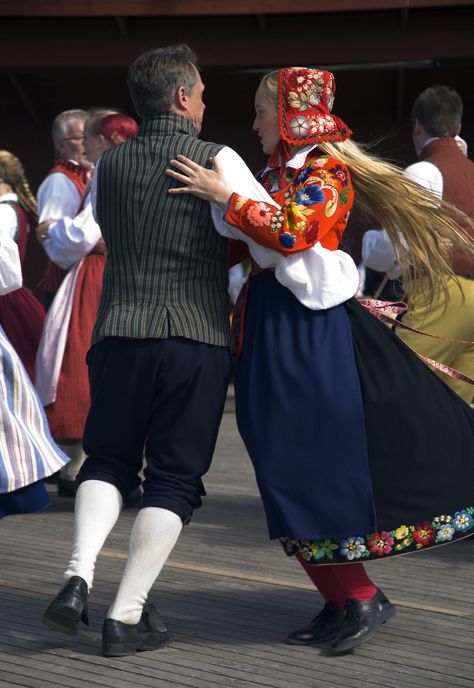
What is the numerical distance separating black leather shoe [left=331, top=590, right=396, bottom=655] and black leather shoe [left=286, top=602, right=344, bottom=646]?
2.0 inches

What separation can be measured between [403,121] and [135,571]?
26.3 feet

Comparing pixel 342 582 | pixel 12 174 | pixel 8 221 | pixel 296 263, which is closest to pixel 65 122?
pixel 12 174

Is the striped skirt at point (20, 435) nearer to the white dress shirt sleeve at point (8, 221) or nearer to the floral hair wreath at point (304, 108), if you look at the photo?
the white dress shirt sleeve at point (8, 221)

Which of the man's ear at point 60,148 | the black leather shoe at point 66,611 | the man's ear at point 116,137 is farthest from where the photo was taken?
the man's ear at point 60,148

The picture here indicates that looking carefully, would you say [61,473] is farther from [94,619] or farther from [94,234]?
[94,619]

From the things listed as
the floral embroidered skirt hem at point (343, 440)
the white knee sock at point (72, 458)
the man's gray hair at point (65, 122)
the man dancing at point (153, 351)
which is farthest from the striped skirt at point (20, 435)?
the man's gray hair at point (65, 122)

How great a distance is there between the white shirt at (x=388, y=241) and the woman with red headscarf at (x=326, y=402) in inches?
55.9

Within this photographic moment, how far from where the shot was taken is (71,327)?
5.49 metres

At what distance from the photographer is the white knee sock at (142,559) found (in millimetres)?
3053

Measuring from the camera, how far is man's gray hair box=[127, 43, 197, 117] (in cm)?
319

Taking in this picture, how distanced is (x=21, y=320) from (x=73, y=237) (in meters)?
0.57

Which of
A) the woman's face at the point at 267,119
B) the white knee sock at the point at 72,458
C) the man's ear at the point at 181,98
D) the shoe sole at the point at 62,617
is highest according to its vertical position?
the man's ear at the point at 181,98

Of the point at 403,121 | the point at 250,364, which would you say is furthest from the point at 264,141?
the point at 403,121

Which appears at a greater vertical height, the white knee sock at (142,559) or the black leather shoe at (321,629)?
the white knee sock at (142,559)
